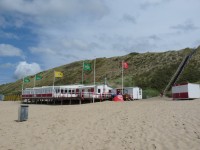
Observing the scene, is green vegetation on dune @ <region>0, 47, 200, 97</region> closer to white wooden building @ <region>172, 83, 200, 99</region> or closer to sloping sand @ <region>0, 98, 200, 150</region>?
white wooden building @ <region>172, 83, 200, 99</region>

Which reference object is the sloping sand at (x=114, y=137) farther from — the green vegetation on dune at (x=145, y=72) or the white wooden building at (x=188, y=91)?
the green vegetation on dune at (x=145, y=72)

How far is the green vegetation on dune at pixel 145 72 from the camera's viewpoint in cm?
6072

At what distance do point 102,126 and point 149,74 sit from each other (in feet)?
193

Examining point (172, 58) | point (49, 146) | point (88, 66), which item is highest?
point (172, 58)

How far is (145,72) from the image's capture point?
73.9m

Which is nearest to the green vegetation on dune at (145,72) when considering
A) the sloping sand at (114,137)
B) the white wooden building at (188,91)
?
the white wooden building at (188,91)

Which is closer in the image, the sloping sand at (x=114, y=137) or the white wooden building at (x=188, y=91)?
the sloping sand at (x=114, y=137)

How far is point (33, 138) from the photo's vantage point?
11.3 m

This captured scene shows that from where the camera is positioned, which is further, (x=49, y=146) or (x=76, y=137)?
(x=76, y=137)

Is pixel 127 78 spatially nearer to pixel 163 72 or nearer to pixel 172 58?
pixel 163 72

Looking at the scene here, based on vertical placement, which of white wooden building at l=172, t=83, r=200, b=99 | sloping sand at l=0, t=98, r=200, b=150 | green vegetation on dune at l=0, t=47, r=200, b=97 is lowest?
sloping sand at l=0, t=98, r=200, b=150

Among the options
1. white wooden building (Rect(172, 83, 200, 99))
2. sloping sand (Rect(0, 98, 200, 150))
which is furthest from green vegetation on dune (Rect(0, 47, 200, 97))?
sloping sand (Rect(0, 98, 200, 150))

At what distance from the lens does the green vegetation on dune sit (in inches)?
2391

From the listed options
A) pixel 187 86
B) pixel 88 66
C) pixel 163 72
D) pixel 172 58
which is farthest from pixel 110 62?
pixel 187 86
